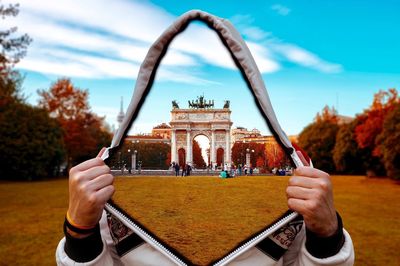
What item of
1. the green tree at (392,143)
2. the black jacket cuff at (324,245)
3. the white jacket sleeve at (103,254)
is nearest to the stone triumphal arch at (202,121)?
the white jacket sleeve at (103,254)

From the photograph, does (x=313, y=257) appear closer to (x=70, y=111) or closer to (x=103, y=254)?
(x=103, y=254)

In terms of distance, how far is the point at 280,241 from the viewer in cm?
179

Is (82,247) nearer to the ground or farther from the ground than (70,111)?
nearer to the ground

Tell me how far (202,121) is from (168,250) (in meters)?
0.82

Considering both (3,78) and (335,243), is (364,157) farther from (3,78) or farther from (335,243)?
(335,243)

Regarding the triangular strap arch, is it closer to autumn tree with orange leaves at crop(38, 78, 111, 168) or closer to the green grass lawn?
the green grass lawn

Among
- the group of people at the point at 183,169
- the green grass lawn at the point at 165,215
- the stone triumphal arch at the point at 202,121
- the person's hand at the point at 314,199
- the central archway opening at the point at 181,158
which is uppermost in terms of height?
the stone triumphal arch at the point at 202,121

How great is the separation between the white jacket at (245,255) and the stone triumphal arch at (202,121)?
1.78ft

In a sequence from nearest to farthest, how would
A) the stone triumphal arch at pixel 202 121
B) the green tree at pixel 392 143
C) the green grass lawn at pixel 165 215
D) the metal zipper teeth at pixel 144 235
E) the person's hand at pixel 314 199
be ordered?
1. the person's hand at pixel 314 199
2. the metal zipper teeth at pixel 144 235
3. the green grass lawn at pixel 165 215
4. the stone triumphal arch at pixel 202 121
5. the green tree at pixel 392 143

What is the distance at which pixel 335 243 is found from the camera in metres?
1.66

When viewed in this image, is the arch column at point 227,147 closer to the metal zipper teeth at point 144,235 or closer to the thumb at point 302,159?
the thumb at point 302,159

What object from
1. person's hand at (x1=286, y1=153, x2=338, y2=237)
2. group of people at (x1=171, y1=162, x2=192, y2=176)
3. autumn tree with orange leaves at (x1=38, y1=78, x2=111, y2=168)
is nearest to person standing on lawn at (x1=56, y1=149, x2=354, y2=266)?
person's hand at (x1=286, y1=153, x2=338, y2=237)

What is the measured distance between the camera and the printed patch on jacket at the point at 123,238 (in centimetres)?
184

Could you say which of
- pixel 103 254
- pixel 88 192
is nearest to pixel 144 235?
pixel 103 254
